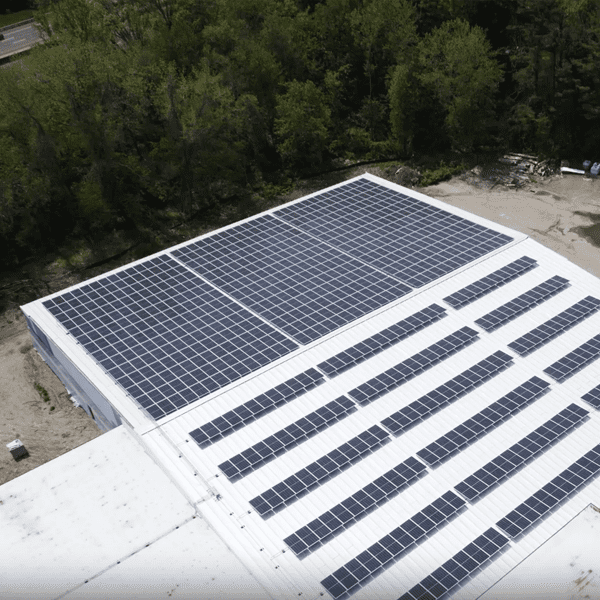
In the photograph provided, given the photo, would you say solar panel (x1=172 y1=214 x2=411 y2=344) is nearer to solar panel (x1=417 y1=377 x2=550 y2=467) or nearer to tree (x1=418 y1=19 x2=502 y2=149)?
solar panel (x1=417 y1=377 x2=550 y2=467)

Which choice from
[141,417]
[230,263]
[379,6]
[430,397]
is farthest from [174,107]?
[430,397]

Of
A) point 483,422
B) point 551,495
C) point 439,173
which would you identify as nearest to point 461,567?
point 551,495

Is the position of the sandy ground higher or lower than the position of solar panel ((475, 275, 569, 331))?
lower

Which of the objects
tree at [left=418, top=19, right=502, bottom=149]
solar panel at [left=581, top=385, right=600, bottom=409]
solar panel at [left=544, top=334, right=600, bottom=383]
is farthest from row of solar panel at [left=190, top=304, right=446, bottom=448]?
tree at [left=418, top=19, right=502, bottom=149]

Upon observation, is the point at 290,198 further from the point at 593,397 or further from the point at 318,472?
the point at 318,472

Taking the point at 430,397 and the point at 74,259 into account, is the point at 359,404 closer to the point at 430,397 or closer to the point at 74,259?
the point at 430,397
